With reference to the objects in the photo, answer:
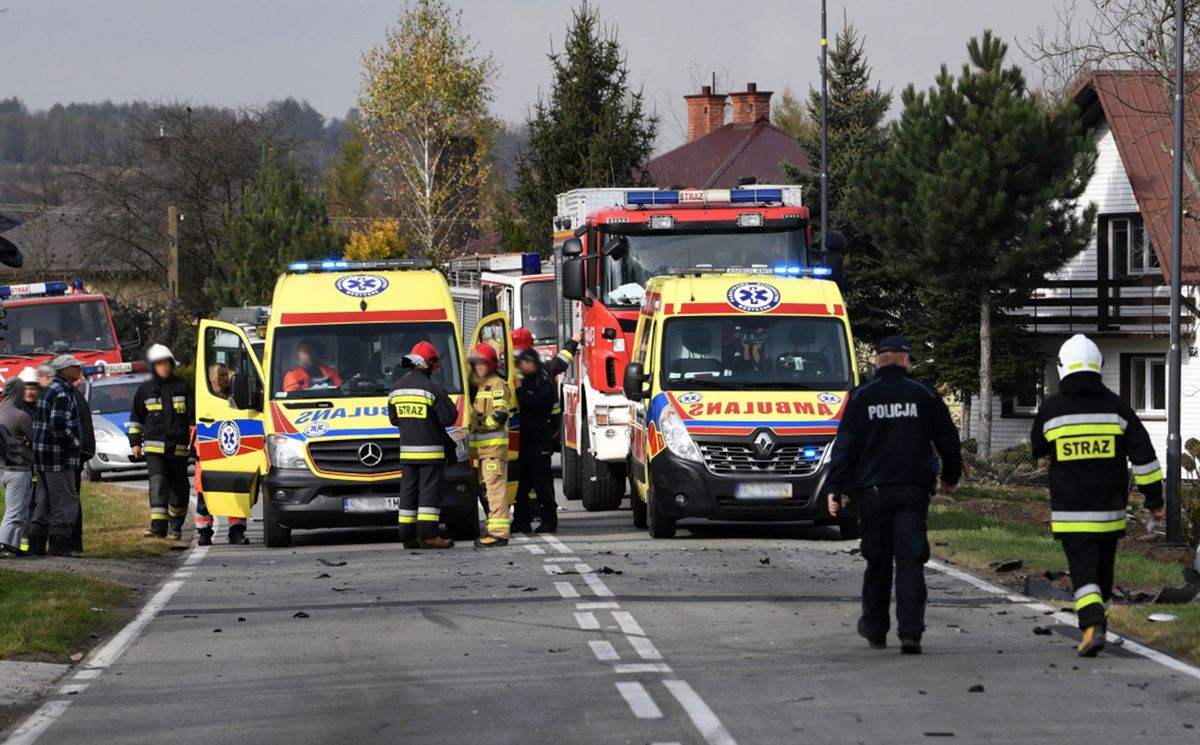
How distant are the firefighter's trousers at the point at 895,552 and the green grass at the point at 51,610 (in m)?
4.88

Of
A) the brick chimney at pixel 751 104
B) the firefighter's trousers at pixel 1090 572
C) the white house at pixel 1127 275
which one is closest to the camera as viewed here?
the firefighter's trousers at pixel 1090 572

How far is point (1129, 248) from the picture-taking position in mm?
42531

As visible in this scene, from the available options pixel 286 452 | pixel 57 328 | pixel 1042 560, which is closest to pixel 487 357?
pixel 286 452

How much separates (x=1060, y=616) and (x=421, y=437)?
6535mm

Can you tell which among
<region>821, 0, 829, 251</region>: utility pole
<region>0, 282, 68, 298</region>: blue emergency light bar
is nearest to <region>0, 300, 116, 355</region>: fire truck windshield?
<region>0, 282, 68, 298</region>: blue emergency light bar

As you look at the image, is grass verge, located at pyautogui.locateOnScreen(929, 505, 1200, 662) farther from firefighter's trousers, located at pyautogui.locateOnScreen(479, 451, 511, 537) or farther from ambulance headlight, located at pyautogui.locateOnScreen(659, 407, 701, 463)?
firefighter's trousers, located at pyautogui.locateOnScreen(479, 451, 511, 537)

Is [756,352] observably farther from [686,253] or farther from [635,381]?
[686,253]

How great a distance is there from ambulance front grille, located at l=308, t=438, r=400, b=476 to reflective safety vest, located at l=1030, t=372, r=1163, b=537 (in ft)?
26.6

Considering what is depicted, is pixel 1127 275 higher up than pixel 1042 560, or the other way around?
pixel 1127 275

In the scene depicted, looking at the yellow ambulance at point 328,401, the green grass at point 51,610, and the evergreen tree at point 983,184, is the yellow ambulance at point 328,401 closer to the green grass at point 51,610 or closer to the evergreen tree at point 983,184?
the green grass at point 51,610

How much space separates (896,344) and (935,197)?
28013 millimetres

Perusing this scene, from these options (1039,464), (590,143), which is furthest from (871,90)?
(1039,464)

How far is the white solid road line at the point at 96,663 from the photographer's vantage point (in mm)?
9060

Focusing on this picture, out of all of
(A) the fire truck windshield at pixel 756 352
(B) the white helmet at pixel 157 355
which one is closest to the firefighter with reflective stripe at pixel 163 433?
(B) the white helmet at pixel 157 355
